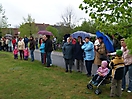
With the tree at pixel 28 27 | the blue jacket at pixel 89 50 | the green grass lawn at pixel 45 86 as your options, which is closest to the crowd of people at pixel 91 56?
the blue jacket at pixel 89 50

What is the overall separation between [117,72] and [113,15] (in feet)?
5.92

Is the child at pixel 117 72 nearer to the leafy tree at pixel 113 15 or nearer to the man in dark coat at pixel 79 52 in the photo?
the leafy tree at pixel 113 15

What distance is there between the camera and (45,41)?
12211 millimetres

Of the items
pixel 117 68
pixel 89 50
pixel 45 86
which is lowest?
pixel 45 86

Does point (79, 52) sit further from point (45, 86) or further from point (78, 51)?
point (45, 86)

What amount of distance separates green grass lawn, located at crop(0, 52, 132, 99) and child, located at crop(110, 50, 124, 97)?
287 mm

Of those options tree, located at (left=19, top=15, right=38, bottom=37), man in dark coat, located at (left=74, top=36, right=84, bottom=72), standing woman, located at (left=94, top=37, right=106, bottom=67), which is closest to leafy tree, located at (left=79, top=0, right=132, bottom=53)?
standing woman, located at (left=94, top=37, right=106, bottom=67)

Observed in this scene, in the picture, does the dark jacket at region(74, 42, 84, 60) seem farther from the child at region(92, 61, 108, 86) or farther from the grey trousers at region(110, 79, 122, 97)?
the grey trousers at region(110, 79, 122, 97)

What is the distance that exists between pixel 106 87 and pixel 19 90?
3.08 metres

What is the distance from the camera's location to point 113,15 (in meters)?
6.34

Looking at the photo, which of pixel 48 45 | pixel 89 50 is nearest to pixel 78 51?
pixel 89 50

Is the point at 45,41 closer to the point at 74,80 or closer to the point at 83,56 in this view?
the point at 83,56

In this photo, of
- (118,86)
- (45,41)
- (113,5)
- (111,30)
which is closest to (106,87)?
(118,86)

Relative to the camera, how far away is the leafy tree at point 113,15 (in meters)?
6.09
